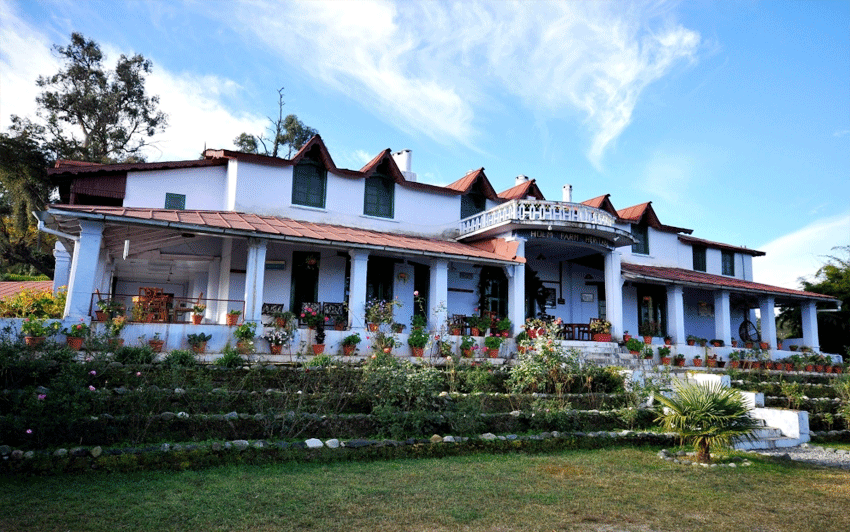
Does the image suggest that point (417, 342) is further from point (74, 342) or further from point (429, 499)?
point (429, 499)

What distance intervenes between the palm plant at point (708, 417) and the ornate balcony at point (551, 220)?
29.3 ft

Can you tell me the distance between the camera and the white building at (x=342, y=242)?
14.9m

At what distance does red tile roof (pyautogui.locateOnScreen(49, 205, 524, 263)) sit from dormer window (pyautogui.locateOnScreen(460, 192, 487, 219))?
1.94 meters

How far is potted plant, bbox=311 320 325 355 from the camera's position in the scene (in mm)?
14359

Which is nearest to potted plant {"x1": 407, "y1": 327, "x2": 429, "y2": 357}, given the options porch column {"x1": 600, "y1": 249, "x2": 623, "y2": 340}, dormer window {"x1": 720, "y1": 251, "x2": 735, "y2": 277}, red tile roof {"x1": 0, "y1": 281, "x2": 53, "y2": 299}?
porch column {"x1": 600, "y1": 249, "x2": 623, "y2": 340}

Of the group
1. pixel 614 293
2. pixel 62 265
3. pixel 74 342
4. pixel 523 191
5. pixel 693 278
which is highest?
pixel 523 191

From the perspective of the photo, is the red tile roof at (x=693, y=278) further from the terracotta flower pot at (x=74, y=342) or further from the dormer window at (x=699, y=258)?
the terracotta flower pot at (x=74, y=342)

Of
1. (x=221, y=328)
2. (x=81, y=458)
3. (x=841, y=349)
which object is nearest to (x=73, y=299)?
(x=221, y=328)

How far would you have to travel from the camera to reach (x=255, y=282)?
14562 mm

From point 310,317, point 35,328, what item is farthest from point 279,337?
point 35,328

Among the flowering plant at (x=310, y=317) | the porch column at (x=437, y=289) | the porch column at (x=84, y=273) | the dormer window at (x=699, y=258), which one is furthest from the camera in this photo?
the dormer window at (x=699, y=258)

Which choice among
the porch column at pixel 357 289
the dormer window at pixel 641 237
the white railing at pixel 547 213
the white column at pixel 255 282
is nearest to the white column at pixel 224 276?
the white column at pixel 255 282

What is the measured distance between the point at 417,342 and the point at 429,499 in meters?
8.80

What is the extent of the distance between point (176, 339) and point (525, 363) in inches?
309
